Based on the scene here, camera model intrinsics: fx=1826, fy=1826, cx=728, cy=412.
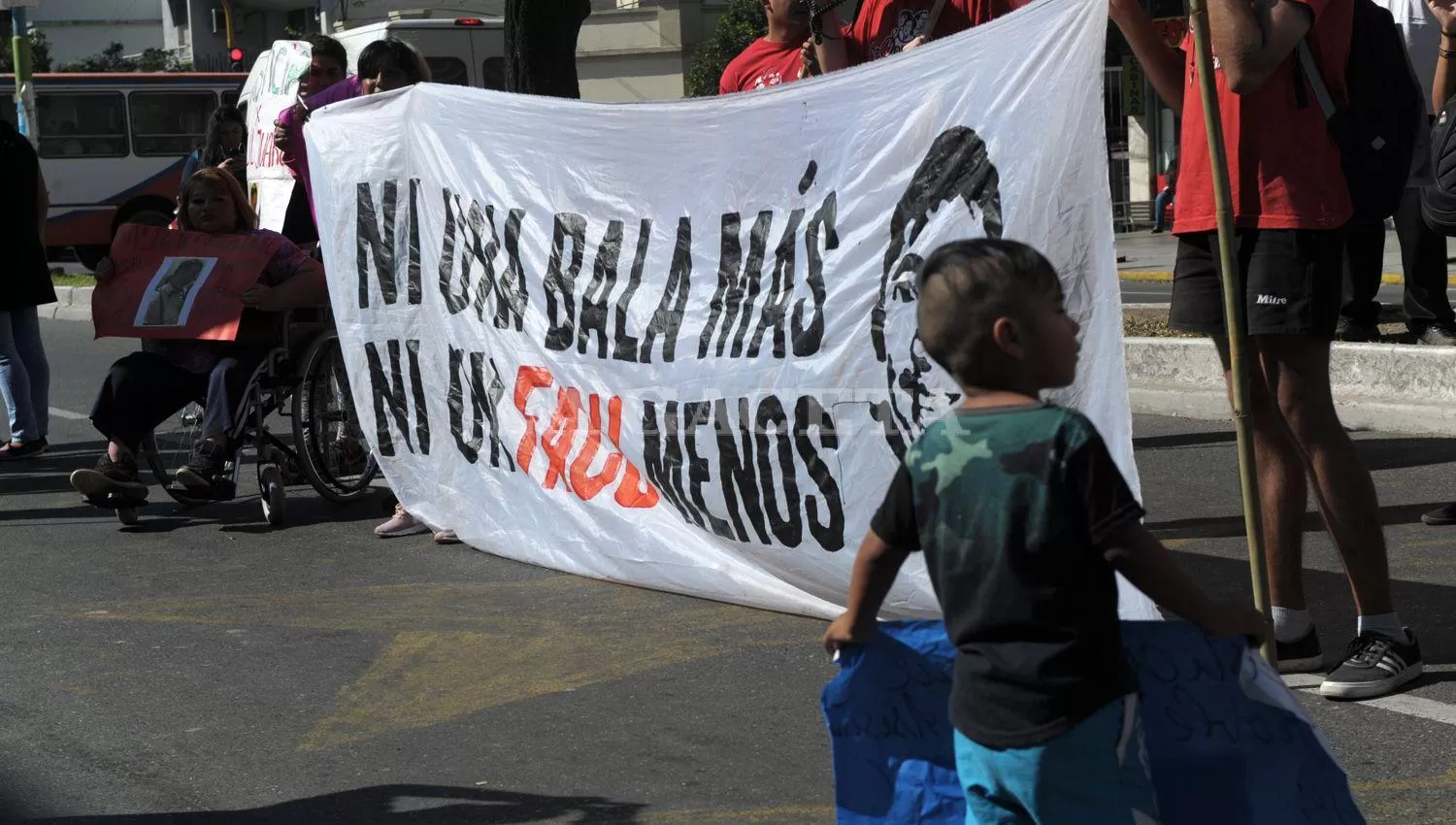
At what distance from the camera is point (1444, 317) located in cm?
926

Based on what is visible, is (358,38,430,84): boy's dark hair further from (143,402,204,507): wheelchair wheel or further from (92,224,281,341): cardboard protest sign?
(143,402,204,507): wheelchair wheel

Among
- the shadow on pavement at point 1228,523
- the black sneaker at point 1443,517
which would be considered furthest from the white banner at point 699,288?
the black sneaker at point 1443,517

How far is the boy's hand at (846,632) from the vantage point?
9.02ft

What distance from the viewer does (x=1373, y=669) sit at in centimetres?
428

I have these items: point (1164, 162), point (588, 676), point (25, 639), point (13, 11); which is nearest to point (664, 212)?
point (588, 676)

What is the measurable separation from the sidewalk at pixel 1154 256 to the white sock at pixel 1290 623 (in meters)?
10.4

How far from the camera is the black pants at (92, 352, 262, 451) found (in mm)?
7297

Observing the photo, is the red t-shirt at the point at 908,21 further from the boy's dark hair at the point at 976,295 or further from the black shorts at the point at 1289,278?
the boy's dark hair at the point at 976,295

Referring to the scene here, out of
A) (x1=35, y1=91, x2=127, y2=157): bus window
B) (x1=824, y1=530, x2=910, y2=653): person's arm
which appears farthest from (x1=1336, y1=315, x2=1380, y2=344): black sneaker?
(x1=35, y1=91, x2=127, y2=157): bus window

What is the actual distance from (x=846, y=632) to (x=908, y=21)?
4031 millimetres

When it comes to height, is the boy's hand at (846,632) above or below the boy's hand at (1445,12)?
below

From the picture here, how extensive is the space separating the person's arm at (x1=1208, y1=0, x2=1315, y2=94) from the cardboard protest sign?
4428mm

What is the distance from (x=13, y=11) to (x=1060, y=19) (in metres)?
21.1

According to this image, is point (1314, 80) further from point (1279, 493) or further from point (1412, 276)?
point (1412, 276)
